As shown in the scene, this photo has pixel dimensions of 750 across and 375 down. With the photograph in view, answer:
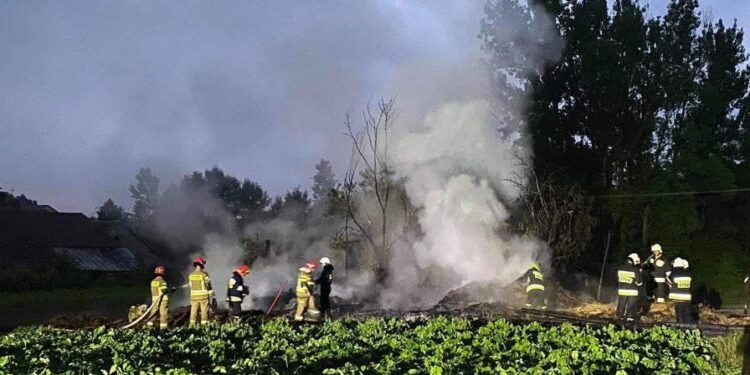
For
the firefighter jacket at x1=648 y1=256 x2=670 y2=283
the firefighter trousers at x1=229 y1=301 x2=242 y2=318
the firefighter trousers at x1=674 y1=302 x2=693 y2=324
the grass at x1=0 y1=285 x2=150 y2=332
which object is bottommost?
the grass at x1=0 y1=285 x2=150 y2=332

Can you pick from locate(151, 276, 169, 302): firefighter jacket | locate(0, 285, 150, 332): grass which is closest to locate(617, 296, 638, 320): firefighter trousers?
locate(151, 276, 169, 302): firefighter jacket

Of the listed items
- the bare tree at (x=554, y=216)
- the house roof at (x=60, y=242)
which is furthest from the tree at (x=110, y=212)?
the bare tree at (x=554, y=216)

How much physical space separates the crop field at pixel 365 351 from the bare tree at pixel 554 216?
14.9m

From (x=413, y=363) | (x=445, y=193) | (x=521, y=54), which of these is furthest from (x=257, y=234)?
(x=413, y=363)

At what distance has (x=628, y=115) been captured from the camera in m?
42.3

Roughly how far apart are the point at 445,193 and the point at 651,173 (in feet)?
61.2

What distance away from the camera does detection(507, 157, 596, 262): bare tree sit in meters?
30.1

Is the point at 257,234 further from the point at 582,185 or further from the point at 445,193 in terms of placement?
the point at 582,185

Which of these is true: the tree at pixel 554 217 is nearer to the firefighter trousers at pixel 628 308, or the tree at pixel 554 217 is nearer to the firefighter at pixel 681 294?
the firefighter trousers at pixel 628 308

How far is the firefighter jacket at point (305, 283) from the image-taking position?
19.9 m

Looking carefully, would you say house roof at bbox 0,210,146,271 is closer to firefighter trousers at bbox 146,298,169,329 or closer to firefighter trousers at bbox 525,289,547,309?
firefighter trousers at bbox 146,298,169,329

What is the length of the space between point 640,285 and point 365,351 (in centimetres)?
1077

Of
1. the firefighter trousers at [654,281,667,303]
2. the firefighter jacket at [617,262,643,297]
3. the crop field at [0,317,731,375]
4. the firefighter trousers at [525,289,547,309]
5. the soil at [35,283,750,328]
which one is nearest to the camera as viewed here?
the crop field at [0,317,731,375]

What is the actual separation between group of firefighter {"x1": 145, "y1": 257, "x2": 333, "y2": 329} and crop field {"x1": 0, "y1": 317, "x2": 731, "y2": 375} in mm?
2699
